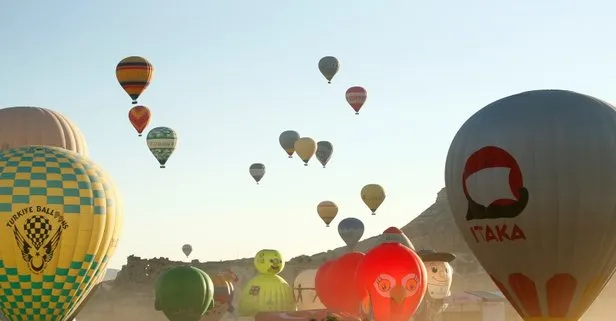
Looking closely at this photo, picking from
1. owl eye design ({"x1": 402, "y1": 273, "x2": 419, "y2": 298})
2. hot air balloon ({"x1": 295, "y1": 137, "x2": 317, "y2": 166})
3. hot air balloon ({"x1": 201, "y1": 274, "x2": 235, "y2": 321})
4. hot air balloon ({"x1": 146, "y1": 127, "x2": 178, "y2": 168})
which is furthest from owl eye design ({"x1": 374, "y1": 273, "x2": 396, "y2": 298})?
hot air balloon ({"x1": 295, "y1": 137, "x2": 317, "y2": 166})

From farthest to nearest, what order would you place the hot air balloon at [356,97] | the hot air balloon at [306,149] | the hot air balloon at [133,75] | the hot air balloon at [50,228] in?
the hot air balloon at [306,149] → the hot air balloon at [356,97] → the hot air balloon at [133,75] → the hot air balloon at [50,228]

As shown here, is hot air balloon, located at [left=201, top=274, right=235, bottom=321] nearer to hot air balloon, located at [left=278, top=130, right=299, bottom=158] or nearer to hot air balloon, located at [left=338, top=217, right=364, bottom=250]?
hot air balloon, located at [left=338, top=217, right=364, bottom=250]

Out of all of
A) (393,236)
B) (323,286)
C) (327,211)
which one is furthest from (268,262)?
(327,211)

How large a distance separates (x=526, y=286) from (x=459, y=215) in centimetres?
265

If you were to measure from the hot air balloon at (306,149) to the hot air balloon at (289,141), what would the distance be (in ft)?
4.44

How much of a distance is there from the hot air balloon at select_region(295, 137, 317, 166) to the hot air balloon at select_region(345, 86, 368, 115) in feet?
16.5

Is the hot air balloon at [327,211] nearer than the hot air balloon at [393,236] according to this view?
No

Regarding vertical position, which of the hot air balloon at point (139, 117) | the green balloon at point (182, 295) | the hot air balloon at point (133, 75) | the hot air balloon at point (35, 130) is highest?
the hot air balloon at point (133, 75)

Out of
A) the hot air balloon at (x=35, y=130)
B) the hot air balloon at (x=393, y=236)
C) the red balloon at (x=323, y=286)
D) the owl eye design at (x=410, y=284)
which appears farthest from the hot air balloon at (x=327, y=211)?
the owl eye design at (x=410, y=284)

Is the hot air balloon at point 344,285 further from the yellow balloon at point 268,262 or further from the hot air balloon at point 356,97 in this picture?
the hot air balloon at point 356,97

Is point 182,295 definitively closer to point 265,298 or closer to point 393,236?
point 265,298

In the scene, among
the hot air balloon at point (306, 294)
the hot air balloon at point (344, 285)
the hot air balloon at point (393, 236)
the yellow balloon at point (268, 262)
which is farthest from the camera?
the yellow balloon at point (268, 262)

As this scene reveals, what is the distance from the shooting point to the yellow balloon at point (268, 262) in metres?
56.9

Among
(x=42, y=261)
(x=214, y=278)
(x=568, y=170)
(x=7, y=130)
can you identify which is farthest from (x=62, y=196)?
(x=214, y=278)
